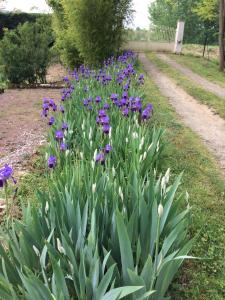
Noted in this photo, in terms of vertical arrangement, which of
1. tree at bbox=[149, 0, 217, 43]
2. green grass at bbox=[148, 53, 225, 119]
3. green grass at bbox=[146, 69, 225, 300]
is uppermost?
tree at bbox=[149, 0, 217, 43]

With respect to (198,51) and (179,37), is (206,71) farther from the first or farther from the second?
(198,51)

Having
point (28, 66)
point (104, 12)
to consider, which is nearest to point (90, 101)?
point (28, 66)

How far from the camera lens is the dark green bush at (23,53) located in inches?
501

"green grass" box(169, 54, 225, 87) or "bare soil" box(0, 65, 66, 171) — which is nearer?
"bare soil" box(0, 65, 66, 171)

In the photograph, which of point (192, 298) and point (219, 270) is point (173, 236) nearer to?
point (192, 298)

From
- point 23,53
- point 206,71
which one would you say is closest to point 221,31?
point 206,71

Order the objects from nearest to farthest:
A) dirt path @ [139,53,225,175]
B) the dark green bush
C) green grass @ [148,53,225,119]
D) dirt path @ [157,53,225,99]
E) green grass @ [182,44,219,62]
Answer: dirt path @ [139,53,225,175], green grass @ [148,53,225,119], dirt path @ [157,53,225,99], the dark green bush, green grass @ [182,44,219,62]

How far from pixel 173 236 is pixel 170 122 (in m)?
4.84

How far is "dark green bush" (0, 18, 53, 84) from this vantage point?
41.8 feet

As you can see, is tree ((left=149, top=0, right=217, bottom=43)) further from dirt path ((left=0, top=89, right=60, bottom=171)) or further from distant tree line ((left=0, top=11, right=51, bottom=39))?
dirt path ((left=0, top=89, right=60, bottom=171))

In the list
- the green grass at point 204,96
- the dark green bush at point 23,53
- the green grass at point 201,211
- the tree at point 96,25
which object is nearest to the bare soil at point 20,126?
the green grass at point 201,211

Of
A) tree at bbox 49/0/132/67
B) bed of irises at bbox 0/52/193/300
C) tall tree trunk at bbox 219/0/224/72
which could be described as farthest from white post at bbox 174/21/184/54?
bed of irises at bbox 0/52/193/300

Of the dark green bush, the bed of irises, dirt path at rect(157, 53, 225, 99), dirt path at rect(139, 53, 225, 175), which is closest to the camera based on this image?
the bed of irises

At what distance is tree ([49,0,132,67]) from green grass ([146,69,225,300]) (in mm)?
8147
